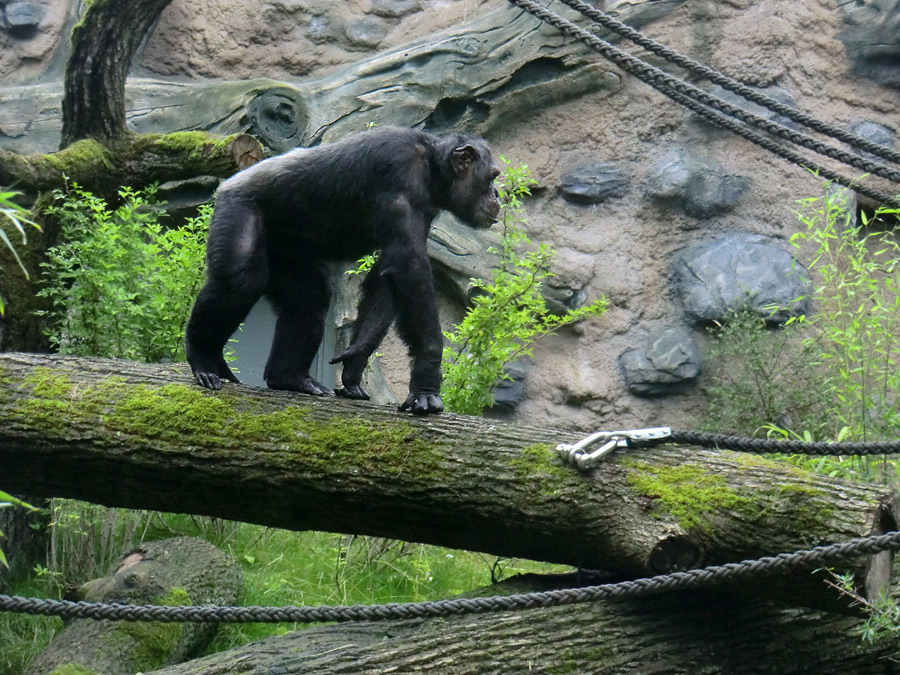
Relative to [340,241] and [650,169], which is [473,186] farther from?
[650,169]

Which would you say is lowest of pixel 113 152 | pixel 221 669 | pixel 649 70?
pixel 221 669

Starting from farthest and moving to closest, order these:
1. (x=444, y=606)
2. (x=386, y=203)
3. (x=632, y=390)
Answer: (x=632, y=390) → (x=386, y=203) → (x=444, y=606)

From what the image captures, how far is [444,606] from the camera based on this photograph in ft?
11.5

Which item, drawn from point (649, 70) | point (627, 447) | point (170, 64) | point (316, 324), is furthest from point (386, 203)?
point (170, 64)

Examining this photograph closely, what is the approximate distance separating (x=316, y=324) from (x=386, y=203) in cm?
93

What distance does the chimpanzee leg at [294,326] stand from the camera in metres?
5.35

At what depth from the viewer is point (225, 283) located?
15.8ft

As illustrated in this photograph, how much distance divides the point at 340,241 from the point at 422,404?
118cm

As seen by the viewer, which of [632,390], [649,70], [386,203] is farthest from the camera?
[632,390]

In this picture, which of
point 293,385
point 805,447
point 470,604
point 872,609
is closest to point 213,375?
point 293,385

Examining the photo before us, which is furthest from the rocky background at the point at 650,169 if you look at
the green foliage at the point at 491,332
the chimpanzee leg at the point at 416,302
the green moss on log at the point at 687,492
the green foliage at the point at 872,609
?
the green foliage at the point at 872,609

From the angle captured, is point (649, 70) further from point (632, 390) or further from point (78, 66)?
point (632, 390)

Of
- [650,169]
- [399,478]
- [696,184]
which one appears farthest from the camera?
[650,169]

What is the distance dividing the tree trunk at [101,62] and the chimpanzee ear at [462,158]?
2.38m
